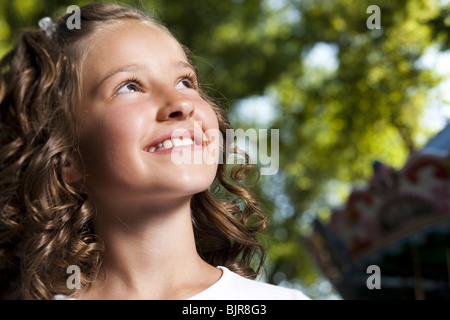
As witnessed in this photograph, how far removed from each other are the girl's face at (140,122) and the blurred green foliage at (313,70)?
6.16 m

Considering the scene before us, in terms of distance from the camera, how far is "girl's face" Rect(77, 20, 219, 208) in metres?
1.44

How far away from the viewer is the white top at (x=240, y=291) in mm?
1526

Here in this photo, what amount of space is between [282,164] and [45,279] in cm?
1046

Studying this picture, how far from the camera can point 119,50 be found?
162cm

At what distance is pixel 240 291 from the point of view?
1.58 m

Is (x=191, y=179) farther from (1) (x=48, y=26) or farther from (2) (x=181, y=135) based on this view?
(1) (x=48, y=26)

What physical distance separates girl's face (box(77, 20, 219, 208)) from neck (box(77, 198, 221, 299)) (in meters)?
0.05

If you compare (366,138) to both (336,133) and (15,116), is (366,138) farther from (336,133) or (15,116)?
(15,116)

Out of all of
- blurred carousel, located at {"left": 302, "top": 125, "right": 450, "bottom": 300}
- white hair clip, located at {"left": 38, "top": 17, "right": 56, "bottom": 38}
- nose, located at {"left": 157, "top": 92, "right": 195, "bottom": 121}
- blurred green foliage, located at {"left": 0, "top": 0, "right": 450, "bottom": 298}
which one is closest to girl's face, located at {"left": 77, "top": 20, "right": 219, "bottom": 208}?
nose, located at {"left": 157, "top": 92, "right": 195, "bottom": 121}

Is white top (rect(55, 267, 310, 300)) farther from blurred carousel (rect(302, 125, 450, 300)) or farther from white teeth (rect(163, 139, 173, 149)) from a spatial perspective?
blurred carousel (rect(302, 125, 450, 300))

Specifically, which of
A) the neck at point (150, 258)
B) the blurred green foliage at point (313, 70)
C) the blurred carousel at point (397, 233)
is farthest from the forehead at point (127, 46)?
the blurred green foliage at point (313, 70)

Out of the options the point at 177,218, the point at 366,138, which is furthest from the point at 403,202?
the point at 366,138

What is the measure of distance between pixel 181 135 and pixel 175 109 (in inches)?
2.8

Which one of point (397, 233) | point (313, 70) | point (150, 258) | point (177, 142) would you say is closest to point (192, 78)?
point (177, 142)
